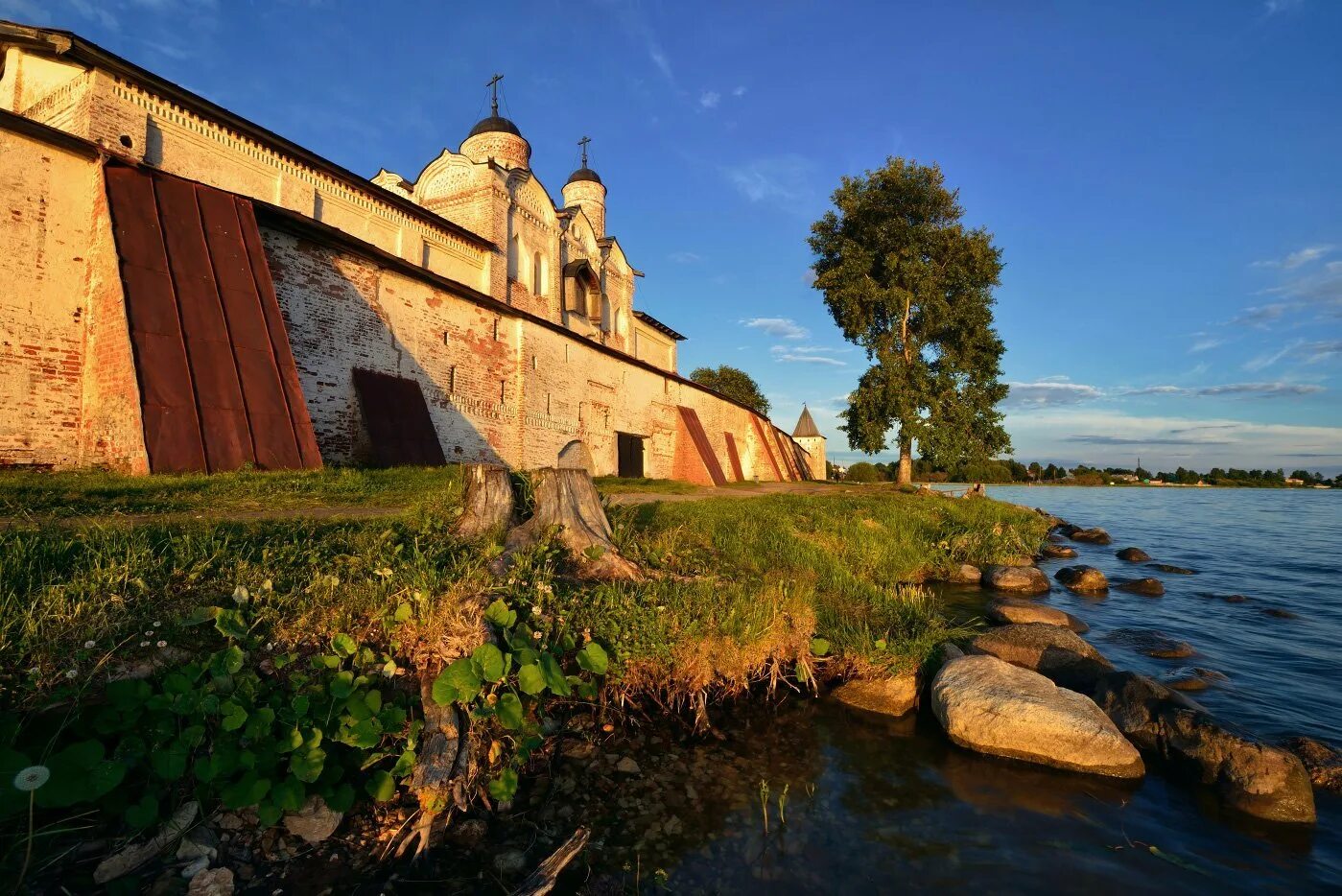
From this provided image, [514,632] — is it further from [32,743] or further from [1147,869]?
[1147,869]

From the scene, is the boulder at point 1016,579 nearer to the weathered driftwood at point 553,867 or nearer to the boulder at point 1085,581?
the boulder at point 1085,581

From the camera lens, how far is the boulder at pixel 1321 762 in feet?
13.2

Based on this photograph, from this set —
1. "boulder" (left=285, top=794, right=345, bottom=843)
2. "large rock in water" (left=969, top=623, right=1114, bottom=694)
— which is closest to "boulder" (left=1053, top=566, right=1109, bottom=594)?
"large rock in water" (left=969, top=623, right=1114, bottom=694)

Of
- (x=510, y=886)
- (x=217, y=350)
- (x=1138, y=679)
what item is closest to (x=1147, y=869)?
(x=1138, y=679)

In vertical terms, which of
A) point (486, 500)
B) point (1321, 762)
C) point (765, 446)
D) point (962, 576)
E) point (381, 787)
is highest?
point (765, 446)

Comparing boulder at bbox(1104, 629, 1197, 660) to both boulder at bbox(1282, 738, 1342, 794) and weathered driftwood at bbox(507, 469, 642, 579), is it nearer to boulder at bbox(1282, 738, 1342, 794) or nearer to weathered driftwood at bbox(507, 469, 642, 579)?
boulder at bbox(1282, 738, 1342, 794)

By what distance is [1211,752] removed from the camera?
13.1ft

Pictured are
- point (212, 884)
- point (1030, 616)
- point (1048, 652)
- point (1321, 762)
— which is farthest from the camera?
point (1030, 616)

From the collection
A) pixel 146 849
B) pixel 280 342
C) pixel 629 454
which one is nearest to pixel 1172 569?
pixel 629 454

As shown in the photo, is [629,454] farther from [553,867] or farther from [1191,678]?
[553,867]

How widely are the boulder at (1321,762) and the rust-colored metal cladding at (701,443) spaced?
21.0 metres

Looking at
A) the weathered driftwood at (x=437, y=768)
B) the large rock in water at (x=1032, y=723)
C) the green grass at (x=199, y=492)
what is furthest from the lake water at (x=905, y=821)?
the green grass at (x=199, y=492)

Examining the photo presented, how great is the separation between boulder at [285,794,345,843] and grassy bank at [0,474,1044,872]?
0.27 ft

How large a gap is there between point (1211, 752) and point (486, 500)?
5.87m
